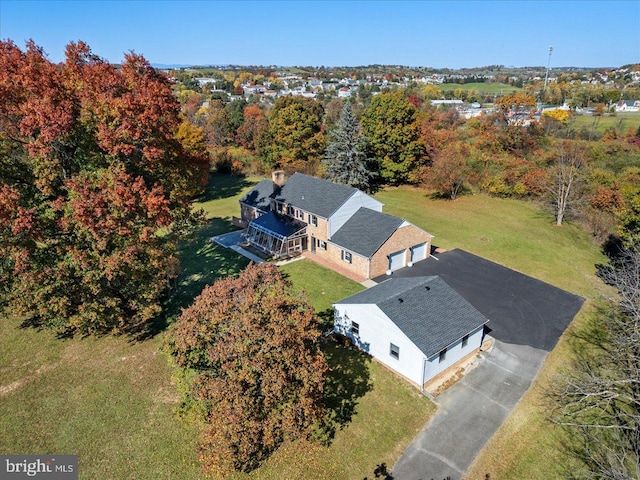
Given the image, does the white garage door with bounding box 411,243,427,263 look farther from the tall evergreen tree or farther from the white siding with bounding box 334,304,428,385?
the tall evergreen tree

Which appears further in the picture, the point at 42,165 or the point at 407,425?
the point at 42,165

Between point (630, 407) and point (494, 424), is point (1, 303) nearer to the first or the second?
point (494, 424)

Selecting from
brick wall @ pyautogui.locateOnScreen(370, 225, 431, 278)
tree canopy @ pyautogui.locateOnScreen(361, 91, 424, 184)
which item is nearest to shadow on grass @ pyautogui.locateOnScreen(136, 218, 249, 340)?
brick wall @ pyautogui.locateOnScreen(370, 225, 431, 278)

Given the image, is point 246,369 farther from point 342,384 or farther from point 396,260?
point 396,260

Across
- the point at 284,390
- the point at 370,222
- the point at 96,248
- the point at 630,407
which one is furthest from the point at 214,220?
the point at 630,407

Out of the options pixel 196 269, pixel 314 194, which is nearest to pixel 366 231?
pixel 314 194

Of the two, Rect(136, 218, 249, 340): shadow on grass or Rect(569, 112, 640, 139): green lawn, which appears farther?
Rect(569, 112, 640, 139): green lawn

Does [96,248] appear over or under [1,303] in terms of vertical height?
over
